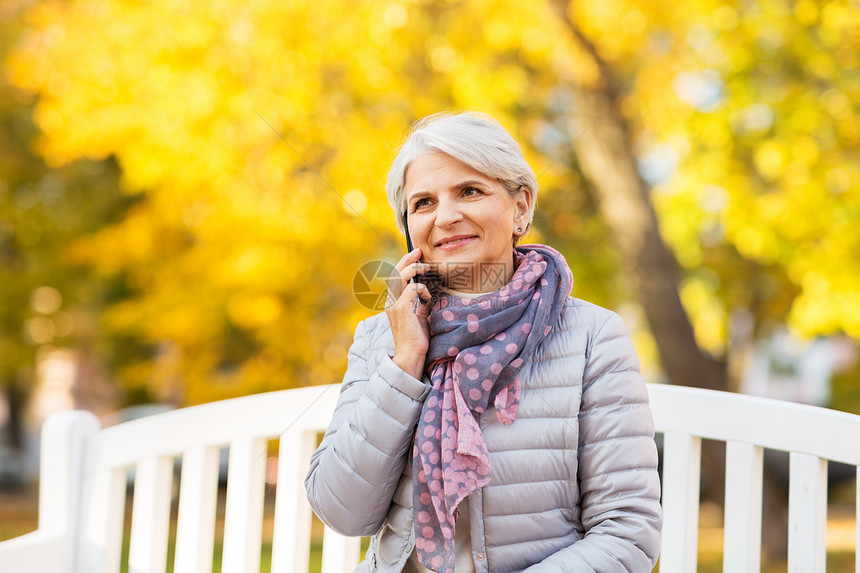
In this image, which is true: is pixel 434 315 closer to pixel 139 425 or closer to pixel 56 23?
pixel 139 425

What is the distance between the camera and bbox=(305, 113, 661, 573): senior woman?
1575 mm

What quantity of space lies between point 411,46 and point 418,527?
4.56 meters

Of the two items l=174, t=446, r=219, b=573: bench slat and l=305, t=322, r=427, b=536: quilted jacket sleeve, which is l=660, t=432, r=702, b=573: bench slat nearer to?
l=305, t=322, r=427, b=536: quilted jacket sleeve

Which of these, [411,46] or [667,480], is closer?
[667,480]

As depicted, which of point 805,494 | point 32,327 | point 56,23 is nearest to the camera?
point 805,494

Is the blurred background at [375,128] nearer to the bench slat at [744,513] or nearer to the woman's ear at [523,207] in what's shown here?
the woman's ear at [523,207]

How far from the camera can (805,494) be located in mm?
1821

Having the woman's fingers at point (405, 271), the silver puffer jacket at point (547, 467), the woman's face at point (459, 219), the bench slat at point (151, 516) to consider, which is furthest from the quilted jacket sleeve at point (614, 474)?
the bench slat at point (151, 516)

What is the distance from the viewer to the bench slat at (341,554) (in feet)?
6.77

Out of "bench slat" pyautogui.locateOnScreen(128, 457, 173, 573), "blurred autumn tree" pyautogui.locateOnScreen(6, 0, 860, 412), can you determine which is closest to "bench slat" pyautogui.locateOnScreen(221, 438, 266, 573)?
"bench slat" pyautogui.locateOnScreen(128, 457, 173, 573)

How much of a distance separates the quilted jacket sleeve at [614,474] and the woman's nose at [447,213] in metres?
0.42

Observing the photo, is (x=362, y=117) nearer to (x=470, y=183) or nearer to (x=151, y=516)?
(x=151, y=516)

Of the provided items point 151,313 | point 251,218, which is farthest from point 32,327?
point 251,218

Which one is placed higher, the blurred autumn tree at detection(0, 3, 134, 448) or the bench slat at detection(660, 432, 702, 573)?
the blurred autumn tree at detection(0, 3, 134, 448)
